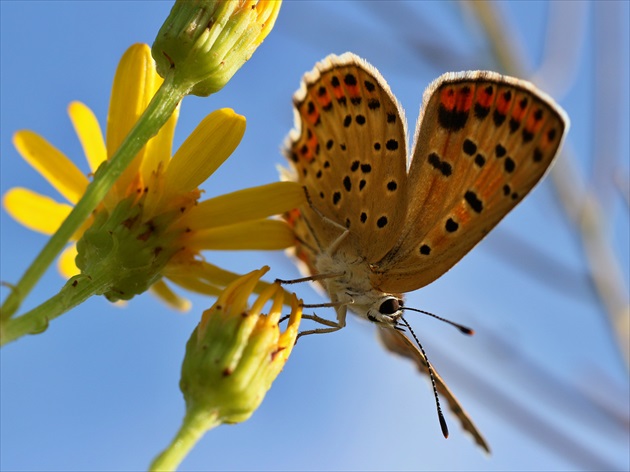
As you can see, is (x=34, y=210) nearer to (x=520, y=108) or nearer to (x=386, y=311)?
(x=386, y=311)

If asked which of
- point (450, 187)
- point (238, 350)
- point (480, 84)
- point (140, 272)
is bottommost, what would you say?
point (238, 350)

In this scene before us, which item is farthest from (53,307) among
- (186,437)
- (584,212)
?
(584,212)

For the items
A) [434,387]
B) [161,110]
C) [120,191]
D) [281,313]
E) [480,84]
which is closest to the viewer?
[161,110]

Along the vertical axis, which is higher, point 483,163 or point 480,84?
point 480,84

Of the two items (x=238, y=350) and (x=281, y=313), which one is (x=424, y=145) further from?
(x=238, y=350)

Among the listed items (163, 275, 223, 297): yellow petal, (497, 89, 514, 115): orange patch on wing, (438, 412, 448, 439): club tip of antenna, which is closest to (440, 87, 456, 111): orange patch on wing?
(497, 89, 514, 115): orange patch on wing

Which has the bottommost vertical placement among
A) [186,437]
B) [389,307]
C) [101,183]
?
[186,437]

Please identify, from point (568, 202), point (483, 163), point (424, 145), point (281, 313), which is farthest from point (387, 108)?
point (568, 202)
